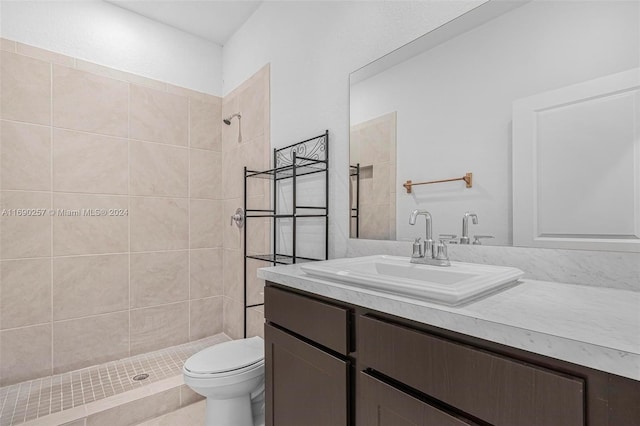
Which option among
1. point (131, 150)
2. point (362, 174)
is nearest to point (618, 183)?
point (362, 174)

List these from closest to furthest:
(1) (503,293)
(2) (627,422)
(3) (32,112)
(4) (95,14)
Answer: (2) (627,422) < (1) (503,293) < (3) (32,112) < (4) (95,14)

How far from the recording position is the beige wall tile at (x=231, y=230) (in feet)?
8.17

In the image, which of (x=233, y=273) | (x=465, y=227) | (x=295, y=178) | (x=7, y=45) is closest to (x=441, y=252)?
(x=465, y=227)

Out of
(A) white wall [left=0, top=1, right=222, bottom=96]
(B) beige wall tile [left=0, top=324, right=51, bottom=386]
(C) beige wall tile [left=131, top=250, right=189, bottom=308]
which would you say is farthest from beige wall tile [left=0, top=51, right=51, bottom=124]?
(B) beige wall tile [left=0, top=324, right=51, bottom=386]

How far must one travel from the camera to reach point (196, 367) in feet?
5.04

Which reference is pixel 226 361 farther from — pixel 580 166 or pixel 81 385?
pixel 580 166

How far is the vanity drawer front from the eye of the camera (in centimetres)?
51

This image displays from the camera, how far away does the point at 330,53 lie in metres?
1.68

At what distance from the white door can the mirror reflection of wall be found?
492 mm

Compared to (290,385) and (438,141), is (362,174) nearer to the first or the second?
(438,141)

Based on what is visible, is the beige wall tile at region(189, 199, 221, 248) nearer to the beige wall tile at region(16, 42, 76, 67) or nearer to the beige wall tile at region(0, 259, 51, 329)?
the beige wall tile at region(0, 259, 51, 329)

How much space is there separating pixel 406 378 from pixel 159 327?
221 centimetres

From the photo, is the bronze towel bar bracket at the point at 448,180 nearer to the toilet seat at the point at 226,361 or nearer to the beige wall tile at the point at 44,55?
the toilet seat at the point at 226,361

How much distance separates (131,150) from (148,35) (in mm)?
875
